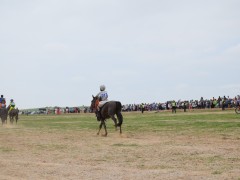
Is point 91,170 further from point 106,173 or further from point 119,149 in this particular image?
Result: point 119,149

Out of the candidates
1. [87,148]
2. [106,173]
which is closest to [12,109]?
[87,148]

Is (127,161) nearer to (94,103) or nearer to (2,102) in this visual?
(94,103)

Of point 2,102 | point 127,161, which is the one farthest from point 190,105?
point 127,161

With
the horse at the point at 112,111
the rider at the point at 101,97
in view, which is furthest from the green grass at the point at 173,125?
the rider at the point at 101,97

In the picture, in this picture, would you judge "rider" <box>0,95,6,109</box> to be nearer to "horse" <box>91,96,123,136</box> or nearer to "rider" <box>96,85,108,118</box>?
"horse" <box>91,96,123,136</box>

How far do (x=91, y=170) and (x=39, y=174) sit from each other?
1.24 metres

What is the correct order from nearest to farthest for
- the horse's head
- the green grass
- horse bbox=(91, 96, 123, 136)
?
horse bbox=(91, 96, 123, 136), the green grass, the horse's head

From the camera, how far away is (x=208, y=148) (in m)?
13.8

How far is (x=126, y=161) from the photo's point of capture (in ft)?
37.7

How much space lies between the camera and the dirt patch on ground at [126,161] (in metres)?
9.41

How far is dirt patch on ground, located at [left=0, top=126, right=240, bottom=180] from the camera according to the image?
30.9 feet

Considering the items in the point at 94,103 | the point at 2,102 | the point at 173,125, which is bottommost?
the point at 173,125

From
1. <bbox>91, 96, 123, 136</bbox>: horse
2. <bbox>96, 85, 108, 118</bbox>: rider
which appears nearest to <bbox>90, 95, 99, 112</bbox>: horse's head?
<bbox>91, 96, 123, 136</bbox>: horse

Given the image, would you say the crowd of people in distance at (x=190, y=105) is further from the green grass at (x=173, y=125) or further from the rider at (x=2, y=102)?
the rider at (x=2, y=102)
